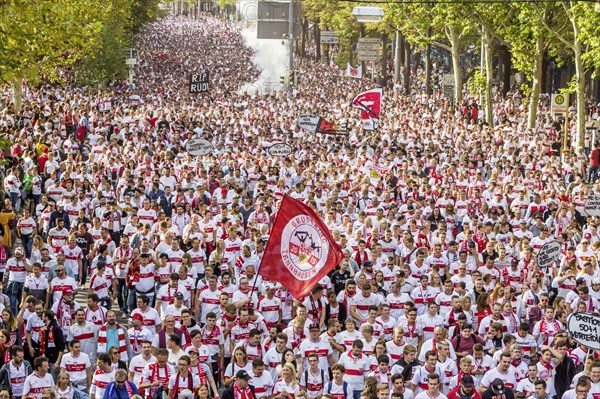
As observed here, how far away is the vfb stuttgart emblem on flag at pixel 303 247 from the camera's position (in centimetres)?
1508

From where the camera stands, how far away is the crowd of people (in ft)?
44.5

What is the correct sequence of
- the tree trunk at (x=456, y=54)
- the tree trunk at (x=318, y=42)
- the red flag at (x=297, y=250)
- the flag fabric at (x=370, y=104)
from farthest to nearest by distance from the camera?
the tree trunk at (x=318, y=42) → the tree trunk at (x=456, y=54) → the flag fabric at (x=370, y=104) → the red flag at (x=297, y=250)

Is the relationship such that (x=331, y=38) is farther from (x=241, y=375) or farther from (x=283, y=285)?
(x=241, y=375)

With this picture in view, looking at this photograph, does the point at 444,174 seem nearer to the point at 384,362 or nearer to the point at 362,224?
the point at 362,224

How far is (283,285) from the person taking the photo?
51.0 feet

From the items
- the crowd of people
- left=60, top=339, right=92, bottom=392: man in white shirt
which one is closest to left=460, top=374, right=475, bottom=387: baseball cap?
the crowd of people

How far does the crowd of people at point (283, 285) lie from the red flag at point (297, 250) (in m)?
0.42

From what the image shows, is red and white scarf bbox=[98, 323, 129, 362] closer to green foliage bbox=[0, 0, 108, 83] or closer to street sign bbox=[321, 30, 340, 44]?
green foliage bbox=[0, 0, 108, 83]

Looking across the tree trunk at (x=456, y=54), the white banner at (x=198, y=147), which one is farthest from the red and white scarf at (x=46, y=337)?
the tree trunk at (x=456, y=54)

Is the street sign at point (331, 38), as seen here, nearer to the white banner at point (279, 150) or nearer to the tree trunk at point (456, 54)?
the tree trunk at point (456, 54)

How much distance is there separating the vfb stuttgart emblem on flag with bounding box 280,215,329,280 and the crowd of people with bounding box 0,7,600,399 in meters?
0.58

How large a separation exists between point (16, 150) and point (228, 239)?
10.8 metres

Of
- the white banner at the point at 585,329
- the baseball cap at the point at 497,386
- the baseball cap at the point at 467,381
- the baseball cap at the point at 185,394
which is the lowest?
the baseball cap at the point at 185,394

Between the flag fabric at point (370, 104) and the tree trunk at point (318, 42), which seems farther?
the tree trunk at point (318, 42)
